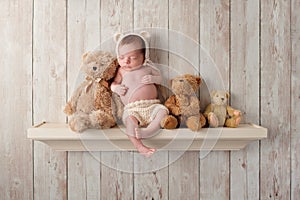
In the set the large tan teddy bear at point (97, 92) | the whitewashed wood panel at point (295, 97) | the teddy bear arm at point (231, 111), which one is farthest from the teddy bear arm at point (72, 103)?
the whitewashed wood panel at point (295, 97)

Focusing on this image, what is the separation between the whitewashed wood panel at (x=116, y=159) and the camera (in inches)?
68.3

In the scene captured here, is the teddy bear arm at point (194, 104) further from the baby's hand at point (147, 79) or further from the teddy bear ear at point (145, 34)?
the teddy bear ear at point (145, 34)

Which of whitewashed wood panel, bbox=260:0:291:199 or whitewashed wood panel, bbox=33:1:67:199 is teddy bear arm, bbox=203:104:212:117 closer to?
whitewashed wood panel, bbox=260:0:291:199

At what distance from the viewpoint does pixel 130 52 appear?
161 cm

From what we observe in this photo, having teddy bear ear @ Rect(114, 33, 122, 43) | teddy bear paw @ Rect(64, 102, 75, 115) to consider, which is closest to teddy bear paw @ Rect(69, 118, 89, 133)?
teddy bear paw @ Rect(64, 102, 75, 115)

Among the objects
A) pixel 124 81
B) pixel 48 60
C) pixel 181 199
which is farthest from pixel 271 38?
pixel 48 60

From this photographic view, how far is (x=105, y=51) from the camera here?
1.67 metres

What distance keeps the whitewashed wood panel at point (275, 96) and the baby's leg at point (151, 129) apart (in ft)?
Answer: 1.57

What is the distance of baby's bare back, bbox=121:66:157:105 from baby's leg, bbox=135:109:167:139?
96 mm

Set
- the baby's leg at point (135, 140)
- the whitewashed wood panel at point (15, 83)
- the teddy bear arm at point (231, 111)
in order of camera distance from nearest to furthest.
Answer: the baby's leg at point (135, 140) < the teddy bear arm at point (231, 111) < the whitewashed wood panel at point (15, 83)

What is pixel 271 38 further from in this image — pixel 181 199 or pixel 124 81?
pixel 181 199

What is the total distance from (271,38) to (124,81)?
646 millimetres

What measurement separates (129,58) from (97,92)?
18cm

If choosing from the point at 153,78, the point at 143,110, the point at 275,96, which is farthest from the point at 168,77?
the point at 275,96
